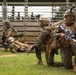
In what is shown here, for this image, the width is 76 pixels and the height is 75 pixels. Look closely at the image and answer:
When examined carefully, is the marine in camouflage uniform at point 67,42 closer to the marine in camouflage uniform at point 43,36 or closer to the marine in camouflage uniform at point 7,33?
the marine in camouflage uniform at point 43,36

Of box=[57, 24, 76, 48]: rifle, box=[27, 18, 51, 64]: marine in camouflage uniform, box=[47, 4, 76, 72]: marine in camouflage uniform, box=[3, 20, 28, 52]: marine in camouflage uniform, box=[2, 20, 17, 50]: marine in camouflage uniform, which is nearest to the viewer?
box=[57, 24, 76, 48]: rifle

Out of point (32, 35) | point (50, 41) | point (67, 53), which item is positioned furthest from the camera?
point (32, 35)

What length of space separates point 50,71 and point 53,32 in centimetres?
104

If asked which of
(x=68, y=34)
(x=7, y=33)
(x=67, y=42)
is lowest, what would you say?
(x=7, y=33)

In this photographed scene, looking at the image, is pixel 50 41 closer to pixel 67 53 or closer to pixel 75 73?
pixel 67 53

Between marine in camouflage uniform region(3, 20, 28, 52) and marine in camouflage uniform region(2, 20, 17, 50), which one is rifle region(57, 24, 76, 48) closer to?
marine in camouflage uniform region(3, 20, 28, 52)

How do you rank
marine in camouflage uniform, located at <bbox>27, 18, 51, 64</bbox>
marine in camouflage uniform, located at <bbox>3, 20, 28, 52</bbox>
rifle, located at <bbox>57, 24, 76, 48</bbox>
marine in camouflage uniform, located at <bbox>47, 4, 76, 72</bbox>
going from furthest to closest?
marine in camouflage uniform, located at <bbox>3, 20, 28, 52</bbox> → marine in camouflage uniform, located at <bbox>27, 18, 51, 64</bbox> → marine in camouflage uniform, located at <bbox>47, 4, 76, 72</bbox> → rifle, located at <bbox>57, 24, 76, 48</bbox>

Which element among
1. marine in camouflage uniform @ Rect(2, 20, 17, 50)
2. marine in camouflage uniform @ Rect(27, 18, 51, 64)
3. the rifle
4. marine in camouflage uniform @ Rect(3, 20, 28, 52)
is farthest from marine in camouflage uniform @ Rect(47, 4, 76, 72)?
marine in camouflage uniform @ Rect(2, 20, 17, 50)

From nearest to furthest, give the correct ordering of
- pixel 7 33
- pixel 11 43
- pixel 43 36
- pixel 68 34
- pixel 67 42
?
pixel 68 34 < pixel 67 42 < pixel 43 36 < pixel 11 43 < pixel 7 33

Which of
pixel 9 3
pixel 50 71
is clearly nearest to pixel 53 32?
pixel 50 71

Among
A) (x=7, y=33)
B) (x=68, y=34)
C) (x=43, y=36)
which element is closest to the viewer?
(x=68, y=34)

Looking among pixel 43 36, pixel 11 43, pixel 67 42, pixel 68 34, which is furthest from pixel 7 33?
pixel 68 34

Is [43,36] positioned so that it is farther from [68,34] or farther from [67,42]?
[68,34]

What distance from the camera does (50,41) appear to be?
8.62 meters
